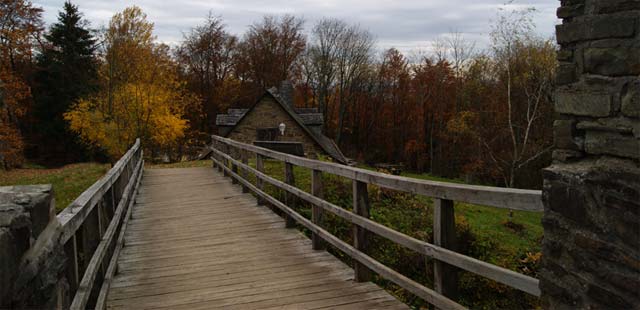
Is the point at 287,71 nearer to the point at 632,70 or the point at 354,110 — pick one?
the point at 354,110

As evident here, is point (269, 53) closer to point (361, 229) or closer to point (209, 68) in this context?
point (209, 68)

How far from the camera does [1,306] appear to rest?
1615 mm

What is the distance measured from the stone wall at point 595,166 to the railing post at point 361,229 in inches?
76.0

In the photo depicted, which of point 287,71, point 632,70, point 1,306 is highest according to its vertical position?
point 287,71

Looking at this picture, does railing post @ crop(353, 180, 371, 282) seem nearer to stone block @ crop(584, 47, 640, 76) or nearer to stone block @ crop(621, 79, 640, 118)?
stone block @ crop(584, 47, 640, 76)

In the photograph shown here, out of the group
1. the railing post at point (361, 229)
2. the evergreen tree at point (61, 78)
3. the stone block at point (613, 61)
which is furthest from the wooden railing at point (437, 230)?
the evergreen tree at point (61, 78)

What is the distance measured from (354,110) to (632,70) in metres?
42.1

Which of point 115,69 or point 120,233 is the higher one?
point 115,69

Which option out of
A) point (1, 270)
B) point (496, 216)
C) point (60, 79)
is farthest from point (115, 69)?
point (1, 270)

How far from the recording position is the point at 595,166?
8.08 ft

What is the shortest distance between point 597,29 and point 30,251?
2841 millimetres

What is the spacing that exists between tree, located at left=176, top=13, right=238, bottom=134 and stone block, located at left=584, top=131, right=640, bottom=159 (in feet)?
126

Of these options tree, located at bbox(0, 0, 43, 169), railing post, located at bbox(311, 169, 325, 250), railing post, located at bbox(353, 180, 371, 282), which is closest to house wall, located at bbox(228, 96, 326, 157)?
tree, located at bbox(0, 0, 43, 169)

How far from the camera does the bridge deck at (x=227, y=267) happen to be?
4.19 meters
